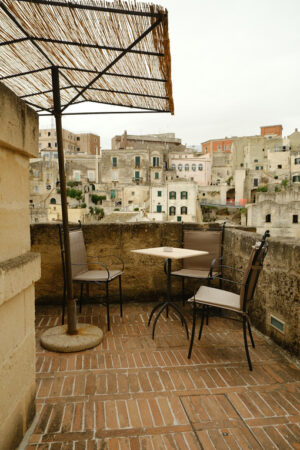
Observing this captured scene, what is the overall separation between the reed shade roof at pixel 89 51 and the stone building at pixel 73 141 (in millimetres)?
55398

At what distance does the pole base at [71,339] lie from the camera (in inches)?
→ 112

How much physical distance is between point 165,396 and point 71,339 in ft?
4.00

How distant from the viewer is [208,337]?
324cm

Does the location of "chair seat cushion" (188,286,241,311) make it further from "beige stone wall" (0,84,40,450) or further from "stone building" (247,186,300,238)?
"stone building" (247,186,300,238)

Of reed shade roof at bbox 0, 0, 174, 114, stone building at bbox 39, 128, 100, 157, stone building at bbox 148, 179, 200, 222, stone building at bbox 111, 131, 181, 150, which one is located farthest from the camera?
stone building at bbox 39, 128, 100, 157

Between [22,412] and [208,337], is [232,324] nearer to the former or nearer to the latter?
[208,337]

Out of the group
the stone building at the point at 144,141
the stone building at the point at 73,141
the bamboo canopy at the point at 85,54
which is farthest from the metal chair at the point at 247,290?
the stone building at the point at 73,141

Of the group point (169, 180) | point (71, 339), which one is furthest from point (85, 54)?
point (169, 180)

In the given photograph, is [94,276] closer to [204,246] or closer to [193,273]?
[193,273]

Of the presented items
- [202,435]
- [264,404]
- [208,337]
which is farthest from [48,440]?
[208,337]

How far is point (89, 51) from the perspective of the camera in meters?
2.30

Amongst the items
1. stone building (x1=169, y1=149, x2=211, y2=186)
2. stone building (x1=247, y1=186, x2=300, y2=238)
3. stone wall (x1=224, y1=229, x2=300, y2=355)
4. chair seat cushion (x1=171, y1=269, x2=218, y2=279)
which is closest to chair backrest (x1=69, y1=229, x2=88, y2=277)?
chair seat cushion (x1=171, y1=269, x2=218, y2=279)

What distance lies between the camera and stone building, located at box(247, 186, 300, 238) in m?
27.9

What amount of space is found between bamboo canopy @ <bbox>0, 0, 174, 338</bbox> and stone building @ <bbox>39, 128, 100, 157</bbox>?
55.4 metres
